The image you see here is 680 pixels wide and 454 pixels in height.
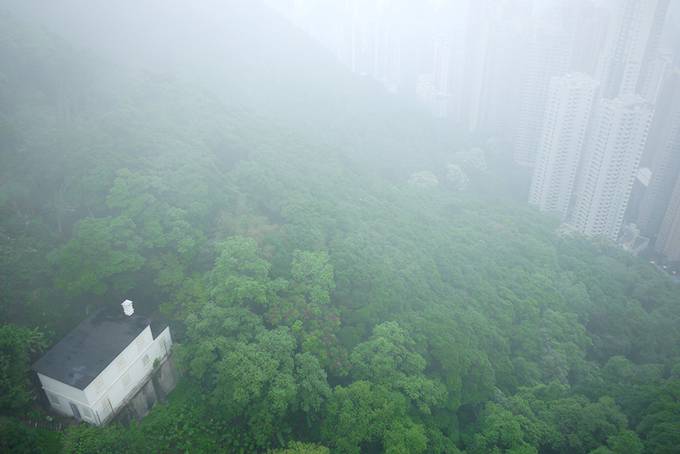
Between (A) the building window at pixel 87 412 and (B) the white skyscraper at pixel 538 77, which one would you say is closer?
(A) the building window at pixel 87 412

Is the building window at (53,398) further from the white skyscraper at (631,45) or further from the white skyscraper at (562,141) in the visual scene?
the white skyscraper at (631,45)

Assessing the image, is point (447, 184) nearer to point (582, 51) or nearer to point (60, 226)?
point (582, 51)

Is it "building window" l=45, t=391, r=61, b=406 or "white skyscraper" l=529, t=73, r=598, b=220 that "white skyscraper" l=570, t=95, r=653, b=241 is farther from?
"building window" l=45, t=391, r=61, b=406

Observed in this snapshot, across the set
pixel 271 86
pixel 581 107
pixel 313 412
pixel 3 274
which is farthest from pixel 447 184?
pixel 3 274

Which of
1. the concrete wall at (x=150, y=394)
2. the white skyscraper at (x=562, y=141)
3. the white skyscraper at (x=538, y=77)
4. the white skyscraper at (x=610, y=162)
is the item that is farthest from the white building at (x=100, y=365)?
the white skyscraper at (x=538, y=77)

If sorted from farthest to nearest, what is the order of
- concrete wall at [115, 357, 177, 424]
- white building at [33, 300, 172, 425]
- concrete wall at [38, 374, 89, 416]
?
1. concrete wall at [115, 357, 177, 424]
2. white building at [33, 300, 172, 425]
3. concrete wall at [38, 374, 89, 416]

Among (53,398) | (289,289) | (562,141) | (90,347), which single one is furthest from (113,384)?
(562,141)

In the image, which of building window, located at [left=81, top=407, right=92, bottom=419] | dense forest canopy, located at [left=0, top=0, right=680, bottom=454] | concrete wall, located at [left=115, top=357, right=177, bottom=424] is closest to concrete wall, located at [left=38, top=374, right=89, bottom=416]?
building window, located at [left=81, top=407, right=92, bottom=419]
